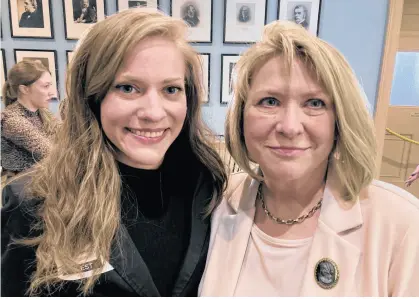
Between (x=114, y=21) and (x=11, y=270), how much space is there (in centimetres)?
77

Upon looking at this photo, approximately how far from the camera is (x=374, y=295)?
3.14 feet

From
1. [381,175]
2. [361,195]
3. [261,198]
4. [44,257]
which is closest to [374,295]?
[361,195]

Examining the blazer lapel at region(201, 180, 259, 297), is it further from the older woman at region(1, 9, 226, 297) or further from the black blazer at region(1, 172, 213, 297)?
the black blazer at region(1, 172, 213, 297)

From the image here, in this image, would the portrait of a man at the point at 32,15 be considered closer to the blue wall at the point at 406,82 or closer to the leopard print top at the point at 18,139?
the leopard print top at the point at 18,139

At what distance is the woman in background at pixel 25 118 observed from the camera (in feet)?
7.63

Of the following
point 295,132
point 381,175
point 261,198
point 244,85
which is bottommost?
point 381,175

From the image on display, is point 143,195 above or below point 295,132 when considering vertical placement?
below

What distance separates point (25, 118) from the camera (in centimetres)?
241

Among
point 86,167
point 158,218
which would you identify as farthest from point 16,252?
point 158,218

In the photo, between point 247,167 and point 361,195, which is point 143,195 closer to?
point 247,167

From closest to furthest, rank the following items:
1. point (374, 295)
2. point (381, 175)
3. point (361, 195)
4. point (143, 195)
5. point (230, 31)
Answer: point (374, 295) → point (361, 195) → point (143, 195) → point (230, 31) → point (381, 175)

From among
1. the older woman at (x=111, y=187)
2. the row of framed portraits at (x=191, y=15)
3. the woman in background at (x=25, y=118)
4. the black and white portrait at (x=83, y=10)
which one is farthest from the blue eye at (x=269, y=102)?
the black and white portrait at (x=83, y=10)

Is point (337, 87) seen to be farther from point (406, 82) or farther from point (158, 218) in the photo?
point (406, 82)

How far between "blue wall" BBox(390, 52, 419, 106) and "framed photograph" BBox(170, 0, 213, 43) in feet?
8.53
